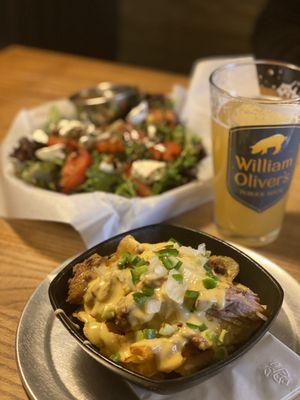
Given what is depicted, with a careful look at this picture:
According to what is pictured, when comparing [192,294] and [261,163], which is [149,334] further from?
[261,163]

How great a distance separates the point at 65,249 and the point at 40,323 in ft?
1.04

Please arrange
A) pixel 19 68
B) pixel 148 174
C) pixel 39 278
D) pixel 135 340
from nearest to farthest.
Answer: pixel 135 340
pixel 39 278
pixel 148 174
pixel 19 68

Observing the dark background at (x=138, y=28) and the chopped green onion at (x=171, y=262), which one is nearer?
the chopped green onion at (x=171, y=262)

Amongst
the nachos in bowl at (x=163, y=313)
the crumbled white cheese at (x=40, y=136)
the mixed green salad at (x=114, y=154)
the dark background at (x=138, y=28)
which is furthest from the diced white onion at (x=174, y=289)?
the dark background at (x=138, y=28)

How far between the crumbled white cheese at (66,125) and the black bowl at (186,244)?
763 millimetres

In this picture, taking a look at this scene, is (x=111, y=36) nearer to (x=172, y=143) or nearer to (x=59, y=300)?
(x=172, y=143)

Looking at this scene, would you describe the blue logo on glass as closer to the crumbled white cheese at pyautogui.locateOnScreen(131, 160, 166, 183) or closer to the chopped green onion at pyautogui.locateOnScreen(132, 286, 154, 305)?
the crumbled white cheese at pyautogui.locateOnScreen(131, 160, 166, 183)

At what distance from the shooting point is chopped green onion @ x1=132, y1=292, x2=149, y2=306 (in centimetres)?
82

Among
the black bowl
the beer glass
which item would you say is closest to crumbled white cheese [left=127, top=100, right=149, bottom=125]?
the beer glass

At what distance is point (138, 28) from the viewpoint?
407 centimetres

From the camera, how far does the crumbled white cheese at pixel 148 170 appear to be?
1.49 metres

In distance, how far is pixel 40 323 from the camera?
981mm

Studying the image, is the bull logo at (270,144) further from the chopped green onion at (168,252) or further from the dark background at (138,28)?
the dark background at (138,28)

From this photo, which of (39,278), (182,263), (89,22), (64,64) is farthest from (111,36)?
(182,263)
